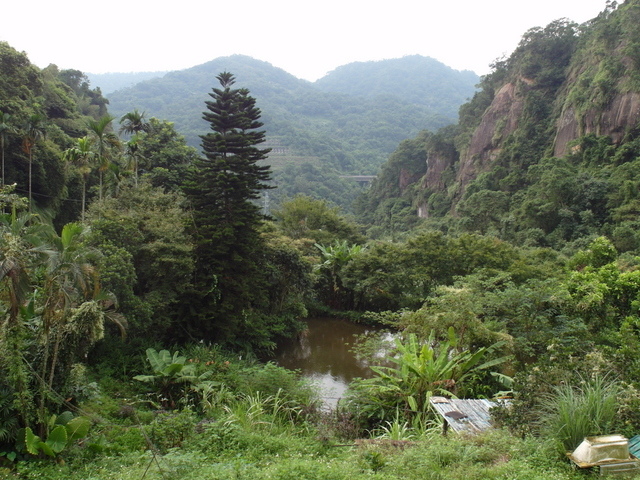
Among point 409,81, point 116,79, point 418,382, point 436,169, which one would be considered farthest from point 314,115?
point 418,382

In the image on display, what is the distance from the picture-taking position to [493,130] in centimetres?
4316

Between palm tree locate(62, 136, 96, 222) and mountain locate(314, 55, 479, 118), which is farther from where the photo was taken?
mountain locate(314, 55, 479, 118)

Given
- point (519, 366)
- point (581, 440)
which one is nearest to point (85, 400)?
point (581, 440)

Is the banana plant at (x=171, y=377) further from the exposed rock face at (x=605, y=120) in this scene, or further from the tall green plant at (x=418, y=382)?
the exposed rock face at (x=605, y=120)

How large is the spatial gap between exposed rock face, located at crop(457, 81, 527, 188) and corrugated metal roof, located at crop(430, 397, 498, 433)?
1521 inches

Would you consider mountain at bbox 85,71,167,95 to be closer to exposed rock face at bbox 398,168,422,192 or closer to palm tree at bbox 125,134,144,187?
exposed rock face at bbox 398,168,422,192

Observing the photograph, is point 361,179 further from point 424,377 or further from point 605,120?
point 424,377

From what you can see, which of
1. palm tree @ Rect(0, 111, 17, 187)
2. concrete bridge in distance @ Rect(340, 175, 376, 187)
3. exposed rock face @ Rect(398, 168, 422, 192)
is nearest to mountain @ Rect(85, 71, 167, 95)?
concrete bridge in distance @ Rect(340, 175, 376, 187)

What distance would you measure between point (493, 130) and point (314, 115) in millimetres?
57742

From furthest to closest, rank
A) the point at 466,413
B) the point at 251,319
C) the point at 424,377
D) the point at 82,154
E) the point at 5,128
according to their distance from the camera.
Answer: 1. the point at 5,128
2. the point at 82,154
3. the point at 251,319
4. the point at 424,377
5. the point at 466,413

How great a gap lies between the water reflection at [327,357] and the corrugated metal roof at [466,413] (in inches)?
177

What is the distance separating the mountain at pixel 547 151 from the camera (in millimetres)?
24734

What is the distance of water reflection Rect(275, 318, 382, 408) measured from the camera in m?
12.5

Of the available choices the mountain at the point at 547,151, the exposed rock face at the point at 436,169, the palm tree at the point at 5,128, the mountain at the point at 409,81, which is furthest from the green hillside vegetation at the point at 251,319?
the mountain at the point at 409,81
